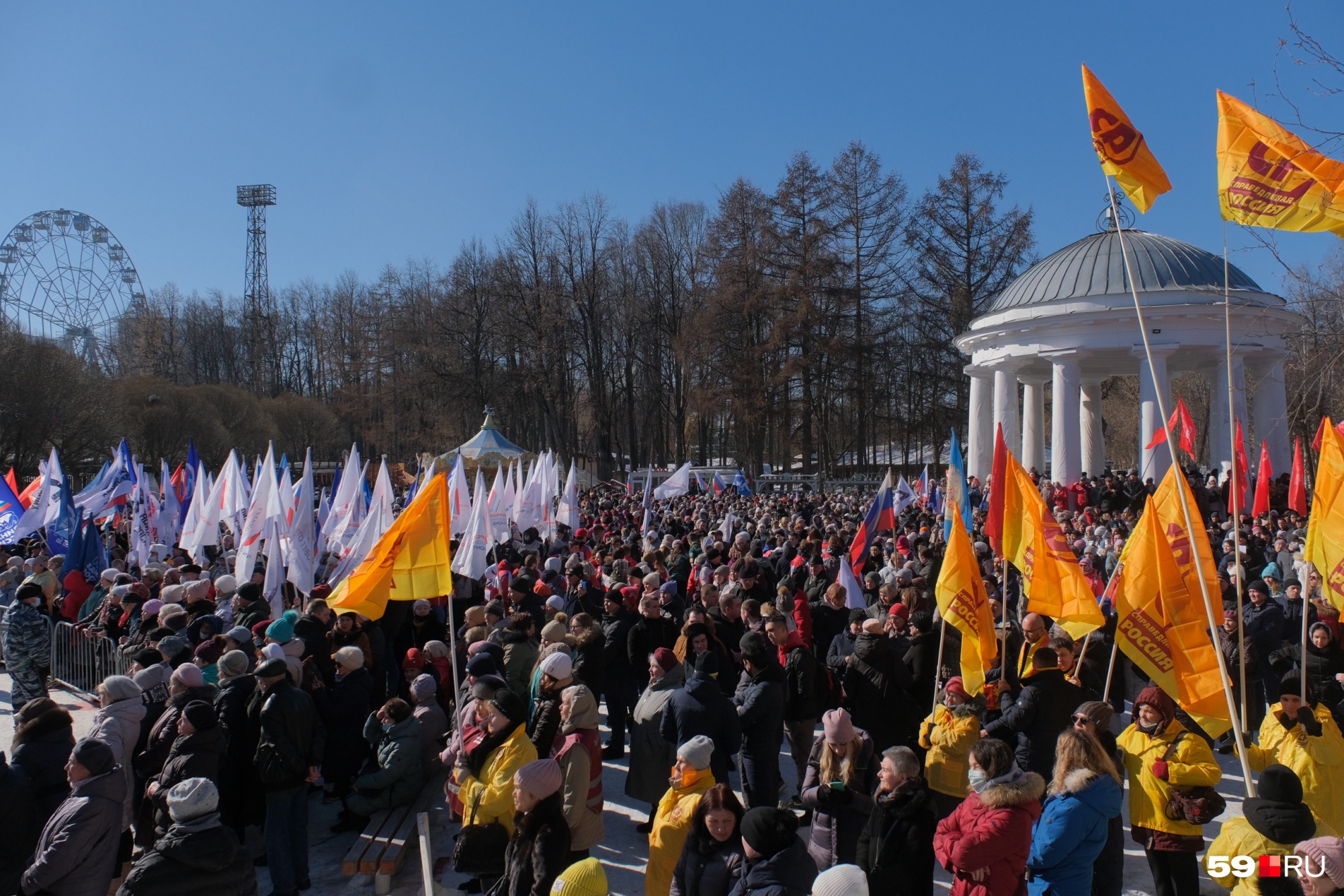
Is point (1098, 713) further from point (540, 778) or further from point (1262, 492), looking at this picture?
point (1262, 492)

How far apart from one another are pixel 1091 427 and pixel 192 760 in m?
30.6

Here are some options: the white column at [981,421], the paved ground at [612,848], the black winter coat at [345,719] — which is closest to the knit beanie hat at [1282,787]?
the paved ground at [612,848]

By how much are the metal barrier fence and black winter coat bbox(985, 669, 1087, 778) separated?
846cm

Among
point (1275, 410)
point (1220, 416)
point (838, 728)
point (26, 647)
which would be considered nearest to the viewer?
point (838, 728)

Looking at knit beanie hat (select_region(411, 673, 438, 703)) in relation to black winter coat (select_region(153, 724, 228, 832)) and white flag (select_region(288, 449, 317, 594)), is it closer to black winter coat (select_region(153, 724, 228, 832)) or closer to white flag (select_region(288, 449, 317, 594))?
black winter coat (select_region(153, 724, 228, 832))

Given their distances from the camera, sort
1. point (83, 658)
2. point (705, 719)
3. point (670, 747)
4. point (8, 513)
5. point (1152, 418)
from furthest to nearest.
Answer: point (1152, 418), point (8, 513), point (83, 658), point (670, 747), point (705, 719)

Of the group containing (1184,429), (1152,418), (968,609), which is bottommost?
(968,609)

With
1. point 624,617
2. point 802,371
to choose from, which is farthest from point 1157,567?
point 802,371

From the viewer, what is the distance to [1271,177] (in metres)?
5.73

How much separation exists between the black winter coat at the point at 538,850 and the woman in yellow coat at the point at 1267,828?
284 cm

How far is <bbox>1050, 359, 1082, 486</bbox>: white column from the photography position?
26047 millimetres

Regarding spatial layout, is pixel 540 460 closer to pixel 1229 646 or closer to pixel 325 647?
pixel 325 647

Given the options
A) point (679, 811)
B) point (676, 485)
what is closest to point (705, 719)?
point (679, 811)

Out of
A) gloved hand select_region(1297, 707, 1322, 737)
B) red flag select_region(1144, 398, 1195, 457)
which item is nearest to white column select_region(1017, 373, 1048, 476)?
red flag select_region(1144, 398, 1195, 457)
